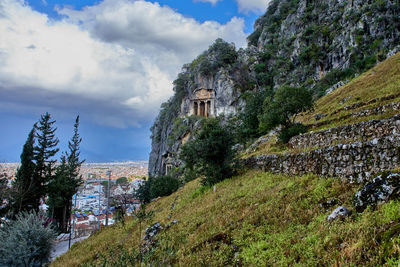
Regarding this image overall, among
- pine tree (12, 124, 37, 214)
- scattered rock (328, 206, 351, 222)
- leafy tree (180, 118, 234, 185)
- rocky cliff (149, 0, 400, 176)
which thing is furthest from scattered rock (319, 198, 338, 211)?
rocky cliff (149, 0, 400, 176)

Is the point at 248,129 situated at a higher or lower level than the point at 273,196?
higher

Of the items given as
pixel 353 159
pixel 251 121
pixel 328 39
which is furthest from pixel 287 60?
pixel 353 159

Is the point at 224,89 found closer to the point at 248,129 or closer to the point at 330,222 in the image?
the point at 248,129

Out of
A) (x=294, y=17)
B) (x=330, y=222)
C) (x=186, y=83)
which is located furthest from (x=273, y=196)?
(x=294, y=17)

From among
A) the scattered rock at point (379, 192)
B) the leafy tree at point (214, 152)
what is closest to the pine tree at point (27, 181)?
the leafy tree at point (214, 152)

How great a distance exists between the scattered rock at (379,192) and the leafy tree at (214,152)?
34.2 ft

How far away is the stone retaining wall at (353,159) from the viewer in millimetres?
6070

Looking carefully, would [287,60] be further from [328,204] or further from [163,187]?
[328,204]

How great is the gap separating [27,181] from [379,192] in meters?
35.8

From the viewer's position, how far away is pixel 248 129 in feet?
115

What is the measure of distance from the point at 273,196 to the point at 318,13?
62548 mm

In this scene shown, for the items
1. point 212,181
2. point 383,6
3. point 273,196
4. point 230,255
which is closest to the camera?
point 230,255

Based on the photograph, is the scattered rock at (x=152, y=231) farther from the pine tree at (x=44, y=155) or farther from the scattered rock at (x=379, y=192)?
the pine tree at (x=44, y=155)

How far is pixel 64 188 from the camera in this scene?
3216 cm
